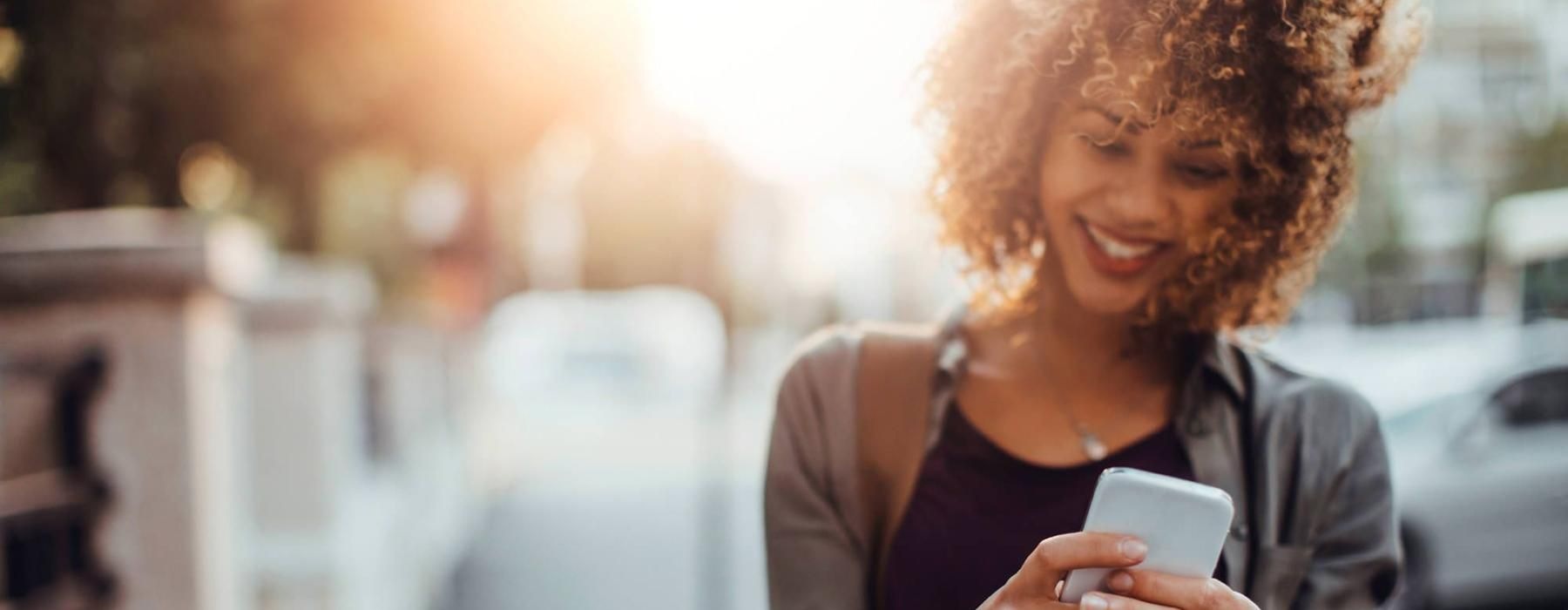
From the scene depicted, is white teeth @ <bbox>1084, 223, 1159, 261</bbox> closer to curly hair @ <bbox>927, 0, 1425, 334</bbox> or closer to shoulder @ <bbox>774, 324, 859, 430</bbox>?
curly hair @ <bbox>927, 0, 1425, 334</bbox>

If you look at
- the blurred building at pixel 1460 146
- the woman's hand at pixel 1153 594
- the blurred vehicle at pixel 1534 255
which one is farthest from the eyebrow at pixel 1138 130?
the blurred building at pixel 1460 146

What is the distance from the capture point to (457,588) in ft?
32.1

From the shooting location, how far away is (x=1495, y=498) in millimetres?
6863

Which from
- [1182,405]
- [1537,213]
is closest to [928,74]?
[1182,405]

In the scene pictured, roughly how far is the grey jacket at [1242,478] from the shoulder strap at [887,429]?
2 cm

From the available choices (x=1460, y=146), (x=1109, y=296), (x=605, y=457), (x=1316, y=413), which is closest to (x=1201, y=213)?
(x=1109, y=296)

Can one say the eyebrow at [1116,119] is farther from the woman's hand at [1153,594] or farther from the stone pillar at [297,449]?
the stone pillar at [297,449]

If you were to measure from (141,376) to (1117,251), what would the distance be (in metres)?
2.80

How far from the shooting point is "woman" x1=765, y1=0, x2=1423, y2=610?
1593 mm

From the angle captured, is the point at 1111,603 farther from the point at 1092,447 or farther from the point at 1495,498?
the point at 1495,498

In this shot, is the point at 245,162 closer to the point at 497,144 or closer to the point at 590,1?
the point at 497,144

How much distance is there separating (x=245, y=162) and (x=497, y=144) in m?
1.82

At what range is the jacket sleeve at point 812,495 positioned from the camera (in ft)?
5.66

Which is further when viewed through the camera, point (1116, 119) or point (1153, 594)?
point (1116, 119)
